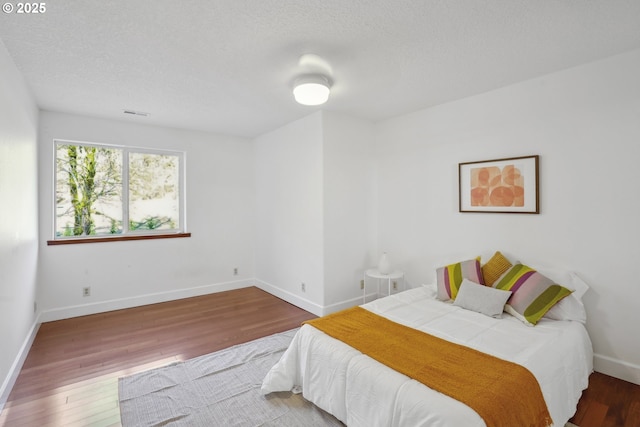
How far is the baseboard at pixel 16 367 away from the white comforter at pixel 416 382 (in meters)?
1.75

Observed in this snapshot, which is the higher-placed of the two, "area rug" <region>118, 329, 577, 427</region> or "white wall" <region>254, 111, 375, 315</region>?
"white wall" <region>254, 111, 375, 315</region>

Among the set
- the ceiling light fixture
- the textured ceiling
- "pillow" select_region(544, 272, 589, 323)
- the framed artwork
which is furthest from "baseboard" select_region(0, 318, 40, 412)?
the framed artwork

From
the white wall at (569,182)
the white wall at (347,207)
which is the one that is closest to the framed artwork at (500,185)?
the white wall at (569,182)

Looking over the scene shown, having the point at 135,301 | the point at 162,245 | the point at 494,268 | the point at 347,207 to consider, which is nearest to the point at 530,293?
the point at 494,268

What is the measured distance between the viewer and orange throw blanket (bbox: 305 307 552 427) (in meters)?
1.43

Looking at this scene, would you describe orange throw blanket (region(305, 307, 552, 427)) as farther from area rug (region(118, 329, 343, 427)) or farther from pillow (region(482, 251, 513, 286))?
pillow (region(482, 251, 513, 286))

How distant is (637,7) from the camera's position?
1.81 meters

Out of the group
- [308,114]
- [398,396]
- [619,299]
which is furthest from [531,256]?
[308,114]

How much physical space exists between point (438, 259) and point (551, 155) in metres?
1.45

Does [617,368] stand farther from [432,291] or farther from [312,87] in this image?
[312,87]

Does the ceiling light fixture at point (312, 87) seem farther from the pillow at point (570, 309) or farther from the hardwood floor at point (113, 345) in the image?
the pillow at point (570, 309)

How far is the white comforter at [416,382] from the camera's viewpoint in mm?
1486

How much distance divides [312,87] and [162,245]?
122 inches

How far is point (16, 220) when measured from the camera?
2488 mm
